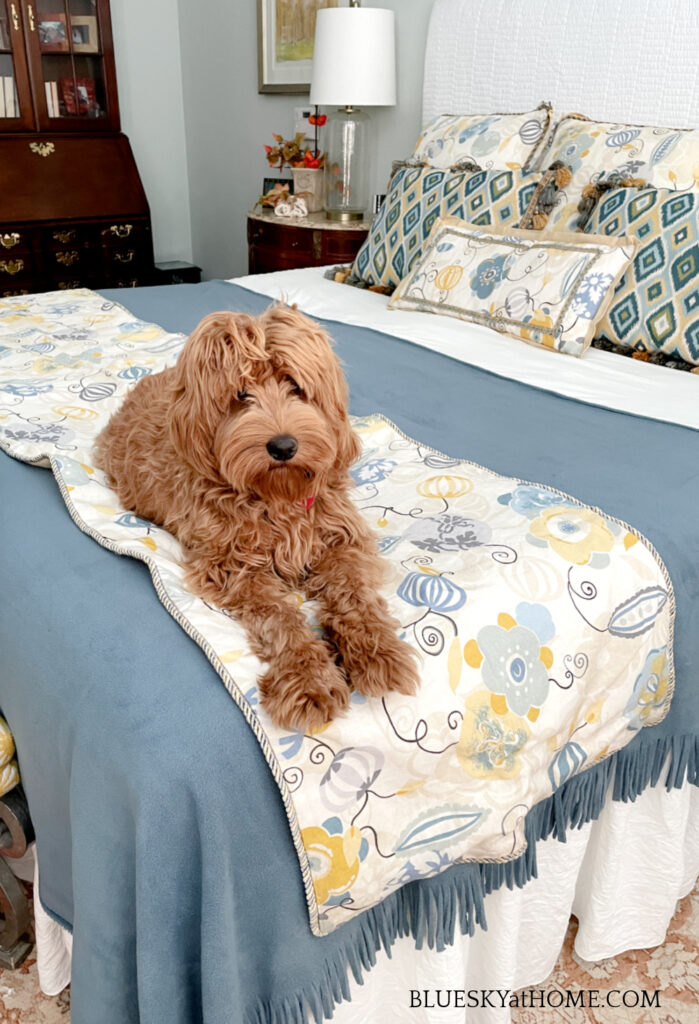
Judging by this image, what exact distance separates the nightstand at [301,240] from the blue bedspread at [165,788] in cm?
228

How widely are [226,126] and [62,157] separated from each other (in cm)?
96

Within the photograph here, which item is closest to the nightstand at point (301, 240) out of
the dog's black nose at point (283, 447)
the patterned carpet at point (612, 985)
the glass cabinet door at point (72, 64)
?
the glass cabinet door at point (72, 64)

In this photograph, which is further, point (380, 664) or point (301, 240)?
point (301, 240)

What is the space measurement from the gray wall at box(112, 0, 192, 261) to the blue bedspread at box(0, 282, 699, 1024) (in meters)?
4.21

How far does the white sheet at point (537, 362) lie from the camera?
1.71 meters

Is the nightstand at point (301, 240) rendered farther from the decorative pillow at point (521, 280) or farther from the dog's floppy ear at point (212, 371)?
the dog's floppy ear at point (212, 371)

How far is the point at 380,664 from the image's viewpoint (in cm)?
93

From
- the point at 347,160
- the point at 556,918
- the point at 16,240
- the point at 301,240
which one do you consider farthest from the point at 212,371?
the point at 16,240

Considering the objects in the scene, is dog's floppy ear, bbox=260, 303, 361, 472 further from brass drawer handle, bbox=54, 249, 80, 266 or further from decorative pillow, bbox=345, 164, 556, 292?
brass drawer handle, bbox=54, 249, 80, 266

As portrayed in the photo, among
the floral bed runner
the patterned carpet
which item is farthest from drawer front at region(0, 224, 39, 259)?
the patterned carpet

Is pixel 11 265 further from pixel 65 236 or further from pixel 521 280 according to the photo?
pixel 521 280

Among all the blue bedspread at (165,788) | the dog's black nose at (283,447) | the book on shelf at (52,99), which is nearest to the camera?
the blue bedspread at (165,788)

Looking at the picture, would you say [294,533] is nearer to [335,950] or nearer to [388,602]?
[388,602]

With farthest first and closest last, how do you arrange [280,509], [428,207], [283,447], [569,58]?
[569,58] < [428,207] < [280,509] < [283,447]
